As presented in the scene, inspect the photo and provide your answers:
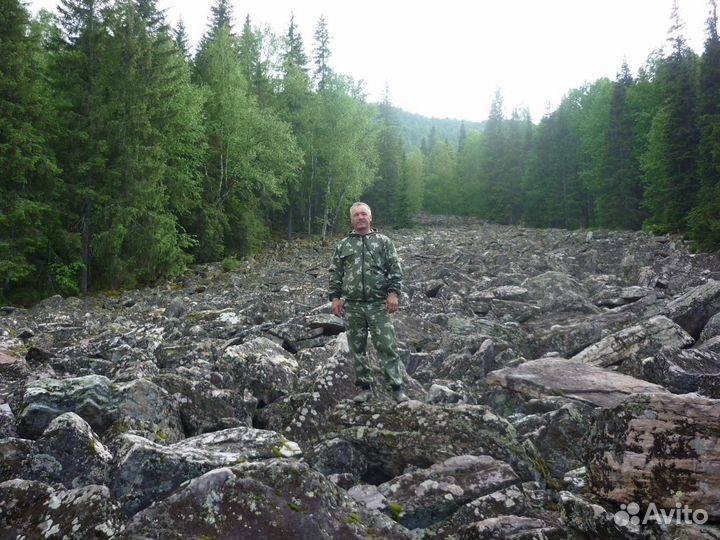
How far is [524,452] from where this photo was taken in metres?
4.36

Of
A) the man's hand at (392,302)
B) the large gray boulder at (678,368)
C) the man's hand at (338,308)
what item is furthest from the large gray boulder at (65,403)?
the large gray boulder at (678,368)

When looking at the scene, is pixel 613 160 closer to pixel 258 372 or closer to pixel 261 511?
pixel 258 372

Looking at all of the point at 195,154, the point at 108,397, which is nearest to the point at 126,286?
the point at 195,154

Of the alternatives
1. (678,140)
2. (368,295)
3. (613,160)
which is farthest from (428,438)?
(613,160)

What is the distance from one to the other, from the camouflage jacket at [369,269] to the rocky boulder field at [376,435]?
959 millimetres

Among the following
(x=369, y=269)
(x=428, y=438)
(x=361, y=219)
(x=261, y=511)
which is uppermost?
(x=361, y=219)

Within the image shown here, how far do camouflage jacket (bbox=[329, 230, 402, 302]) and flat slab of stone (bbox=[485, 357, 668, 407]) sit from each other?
2.01 m

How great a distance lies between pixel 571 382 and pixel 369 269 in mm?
2923

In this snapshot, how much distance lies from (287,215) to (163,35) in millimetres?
22582

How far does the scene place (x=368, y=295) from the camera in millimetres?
6133

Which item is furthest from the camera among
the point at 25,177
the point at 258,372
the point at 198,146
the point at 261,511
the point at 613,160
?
the point at 613,160

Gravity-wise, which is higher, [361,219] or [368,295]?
[361,219]

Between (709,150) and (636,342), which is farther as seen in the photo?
(709,150)

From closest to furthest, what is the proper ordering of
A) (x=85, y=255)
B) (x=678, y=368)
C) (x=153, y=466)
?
(x=153, y=466) < (x=678, y=368) < (x=85, y=255)
